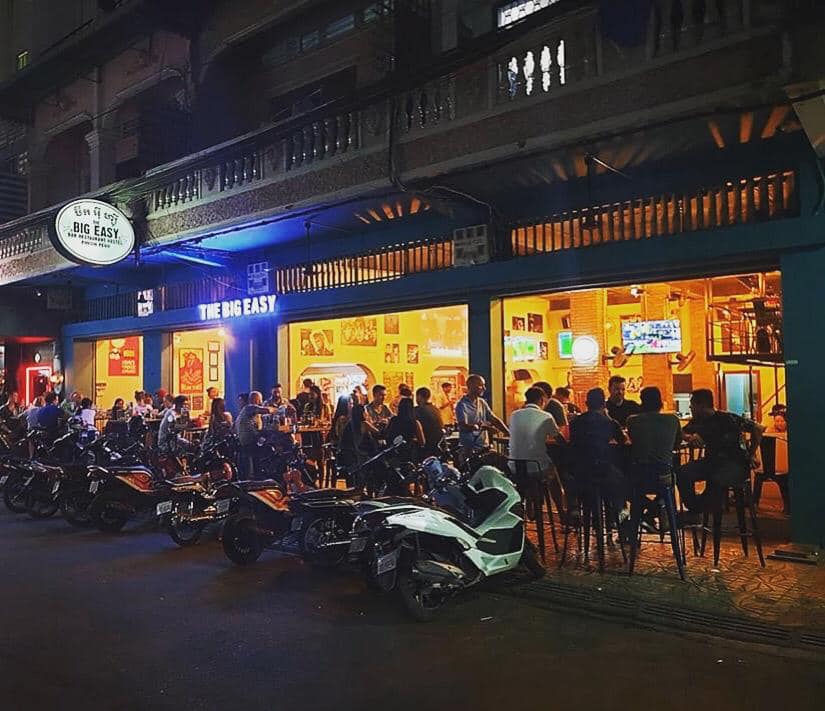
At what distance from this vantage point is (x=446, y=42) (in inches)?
490

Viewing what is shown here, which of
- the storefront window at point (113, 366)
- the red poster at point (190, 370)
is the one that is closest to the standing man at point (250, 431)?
the red poster at point (190, 370)

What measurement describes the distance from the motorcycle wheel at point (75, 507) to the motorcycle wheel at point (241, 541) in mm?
4007

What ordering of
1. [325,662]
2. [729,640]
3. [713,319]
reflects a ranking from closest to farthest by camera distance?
[325,662] → [729,640] → [713,319]

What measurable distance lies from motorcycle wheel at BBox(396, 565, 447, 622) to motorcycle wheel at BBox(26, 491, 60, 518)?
8231 millimetres

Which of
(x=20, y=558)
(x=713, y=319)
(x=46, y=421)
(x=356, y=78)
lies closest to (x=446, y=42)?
(x=356, y=78)

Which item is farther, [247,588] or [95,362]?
[95,362]

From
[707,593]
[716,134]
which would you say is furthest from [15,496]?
[716,134]

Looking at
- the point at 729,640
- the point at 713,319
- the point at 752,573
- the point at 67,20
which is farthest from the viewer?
the point at 67,20

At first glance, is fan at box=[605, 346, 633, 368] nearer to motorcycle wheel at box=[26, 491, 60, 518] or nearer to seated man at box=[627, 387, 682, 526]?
seated man at box=[627, 387, 682, 526]

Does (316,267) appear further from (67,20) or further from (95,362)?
(67,20)

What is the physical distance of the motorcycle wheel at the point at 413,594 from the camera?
6.61 meters

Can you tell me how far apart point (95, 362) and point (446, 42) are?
45.8 ft

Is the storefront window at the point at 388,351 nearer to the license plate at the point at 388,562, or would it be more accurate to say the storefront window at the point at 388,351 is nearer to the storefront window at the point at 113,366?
the storefront window at the point at 113,366

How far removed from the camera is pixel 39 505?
12688 mm
